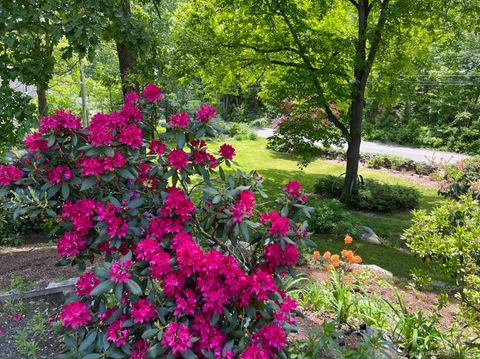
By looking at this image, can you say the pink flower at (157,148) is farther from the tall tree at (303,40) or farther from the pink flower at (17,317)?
the tall tree at (303,40)

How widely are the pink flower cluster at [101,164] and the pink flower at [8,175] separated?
358mm

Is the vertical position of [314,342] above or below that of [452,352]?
above

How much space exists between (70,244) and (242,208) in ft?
2.95

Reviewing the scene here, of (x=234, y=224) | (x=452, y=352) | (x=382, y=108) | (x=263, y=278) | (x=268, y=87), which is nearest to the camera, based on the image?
(x=263, y=278)

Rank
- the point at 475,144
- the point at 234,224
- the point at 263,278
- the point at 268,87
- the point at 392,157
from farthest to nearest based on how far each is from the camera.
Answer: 1. the point at 475,144
2. the point at 392,157
3. the point at 268,87
4. the point at 234,224
5. the point at 263,278

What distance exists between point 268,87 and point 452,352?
25.2 ft

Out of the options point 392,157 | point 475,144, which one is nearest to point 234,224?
point 392,157

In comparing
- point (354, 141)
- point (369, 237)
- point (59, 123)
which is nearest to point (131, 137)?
point (59, 123)

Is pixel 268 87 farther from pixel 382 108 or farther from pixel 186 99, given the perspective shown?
pixel 382 108

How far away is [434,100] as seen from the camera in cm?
2092

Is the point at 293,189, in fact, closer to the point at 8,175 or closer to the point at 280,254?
the point at 280,254

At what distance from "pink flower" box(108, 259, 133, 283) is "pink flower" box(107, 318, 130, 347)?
0.88 feet

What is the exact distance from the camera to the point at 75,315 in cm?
199

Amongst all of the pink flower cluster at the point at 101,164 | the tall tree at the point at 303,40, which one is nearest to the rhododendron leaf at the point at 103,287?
the pink flower cluster at the point at 101,164
